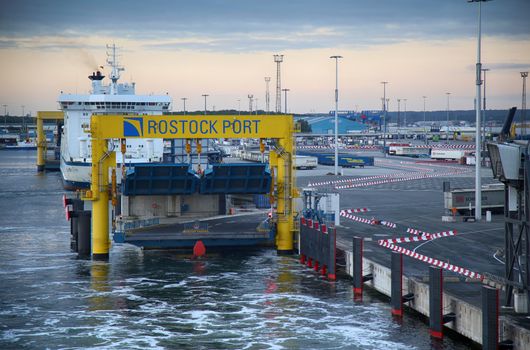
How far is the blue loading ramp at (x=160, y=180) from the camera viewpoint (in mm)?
48812

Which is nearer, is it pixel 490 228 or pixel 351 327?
pixel 351 327

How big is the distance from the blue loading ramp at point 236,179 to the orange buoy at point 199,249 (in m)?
3.02

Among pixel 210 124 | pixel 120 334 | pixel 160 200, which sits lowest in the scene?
pixel 120 334

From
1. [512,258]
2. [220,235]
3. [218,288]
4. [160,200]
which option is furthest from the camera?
[160,200]

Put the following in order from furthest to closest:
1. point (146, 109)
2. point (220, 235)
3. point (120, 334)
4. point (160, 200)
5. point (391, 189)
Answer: point (146, 109), point (391, 189), point (160, 200), point (220, 235), point (120, 334)

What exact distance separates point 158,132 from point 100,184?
417 cm

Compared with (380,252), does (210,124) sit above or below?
above

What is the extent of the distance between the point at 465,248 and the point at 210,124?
49.0ft

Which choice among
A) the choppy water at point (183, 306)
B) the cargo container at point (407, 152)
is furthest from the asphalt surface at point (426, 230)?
the cargo container at point (407, 152)

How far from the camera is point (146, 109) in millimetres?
99438

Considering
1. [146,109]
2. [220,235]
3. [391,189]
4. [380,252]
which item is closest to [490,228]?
[380,252]

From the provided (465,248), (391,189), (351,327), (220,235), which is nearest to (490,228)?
(465,248)

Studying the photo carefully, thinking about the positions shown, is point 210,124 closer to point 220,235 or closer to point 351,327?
point 220,235

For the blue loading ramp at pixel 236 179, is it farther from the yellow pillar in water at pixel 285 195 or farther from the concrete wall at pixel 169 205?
the concrete wall at pixel 169 205
